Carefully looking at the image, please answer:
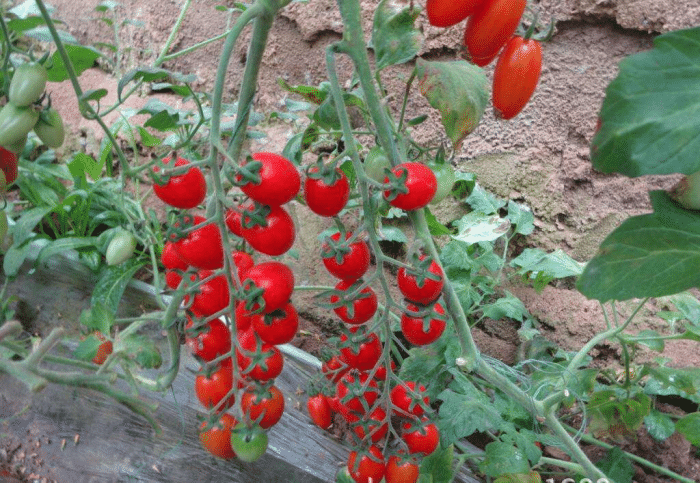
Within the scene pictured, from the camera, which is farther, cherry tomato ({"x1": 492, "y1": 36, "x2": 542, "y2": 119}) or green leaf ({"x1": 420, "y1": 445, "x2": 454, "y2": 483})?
green leaf ({"x1": 420, "y1": 445, "x2": 454, "y2": 483})

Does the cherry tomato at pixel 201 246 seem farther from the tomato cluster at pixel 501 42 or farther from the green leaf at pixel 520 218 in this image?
the green leaf at pixel 520 218

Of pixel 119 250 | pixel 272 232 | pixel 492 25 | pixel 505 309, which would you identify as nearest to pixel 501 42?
pixel 492 25

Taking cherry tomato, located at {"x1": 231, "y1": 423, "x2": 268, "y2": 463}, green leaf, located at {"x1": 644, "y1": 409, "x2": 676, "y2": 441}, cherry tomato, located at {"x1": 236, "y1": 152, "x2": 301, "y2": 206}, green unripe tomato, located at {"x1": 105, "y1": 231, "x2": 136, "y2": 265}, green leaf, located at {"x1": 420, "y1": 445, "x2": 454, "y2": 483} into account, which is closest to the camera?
cherry tomato, located at {"x1": 236, "y1": 152, "x2": 301, "y2": 206}

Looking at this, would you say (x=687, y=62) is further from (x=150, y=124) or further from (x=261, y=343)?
(x=150, y=124)

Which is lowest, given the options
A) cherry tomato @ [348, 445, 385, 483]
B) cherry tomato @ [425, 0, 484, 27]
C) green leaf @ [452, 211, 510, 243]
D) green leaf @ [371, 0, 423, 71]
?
cherry tomato @ [348, 445, 385, 483]

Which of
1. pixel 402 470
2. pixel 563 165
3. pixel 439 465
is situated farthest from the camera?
pixel 563 165

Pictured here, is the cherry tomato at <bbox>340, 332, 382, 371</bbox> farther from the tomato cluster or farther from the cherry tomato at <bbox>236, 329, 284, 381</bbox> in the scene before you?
the tomato cluster

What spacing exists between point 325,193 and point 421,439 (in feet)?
1.22

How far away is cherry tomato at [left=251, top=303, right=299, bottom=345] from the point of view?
592 millimetres

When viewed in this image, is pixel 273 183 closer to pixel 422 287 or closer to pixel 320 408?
pixel 422 287

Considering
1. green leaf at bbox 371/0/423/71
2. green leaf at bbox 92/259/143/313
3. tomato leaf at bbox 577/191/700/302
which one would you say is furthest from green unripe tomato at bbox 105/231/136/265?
tomato leaf at bbox 577/191/700/302

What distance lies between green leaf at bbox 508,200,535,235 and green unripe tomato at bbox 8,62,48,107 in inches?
32.5

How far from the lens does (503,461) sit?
2.60ft

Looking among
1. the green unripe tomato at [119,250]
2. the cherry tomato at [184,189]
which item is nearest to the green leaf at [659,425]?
the cherry tomato at [184,189]
